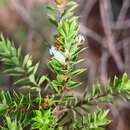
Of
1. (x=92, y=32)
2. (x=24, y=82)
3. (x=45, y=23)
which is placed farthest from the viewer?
(x=45, y=23)

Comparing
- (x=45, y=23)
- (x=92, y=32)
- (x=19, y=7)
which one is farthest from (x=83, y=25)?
(x=19, y=7)

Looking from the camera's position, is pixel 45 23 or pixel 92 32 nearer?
pixel 92 32

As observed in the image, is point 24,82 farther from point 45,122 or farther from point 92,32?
point 92,32

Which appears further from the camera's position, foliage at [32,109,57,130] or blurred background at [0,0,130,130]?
blurred background at [0,0,130,130]

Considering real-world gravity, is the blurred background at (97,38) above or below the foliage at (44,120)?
above

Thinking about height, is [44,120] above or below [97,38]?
below

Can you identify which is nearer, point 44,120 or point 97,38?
point 44,120

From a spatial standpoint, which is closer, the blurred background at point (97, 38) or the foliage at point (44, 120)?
the foliage at point (44, 120)

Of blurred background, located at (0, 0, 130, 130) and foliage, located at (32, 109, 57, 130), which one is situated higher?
blurred background, located at (0, 0, 130, 130)
